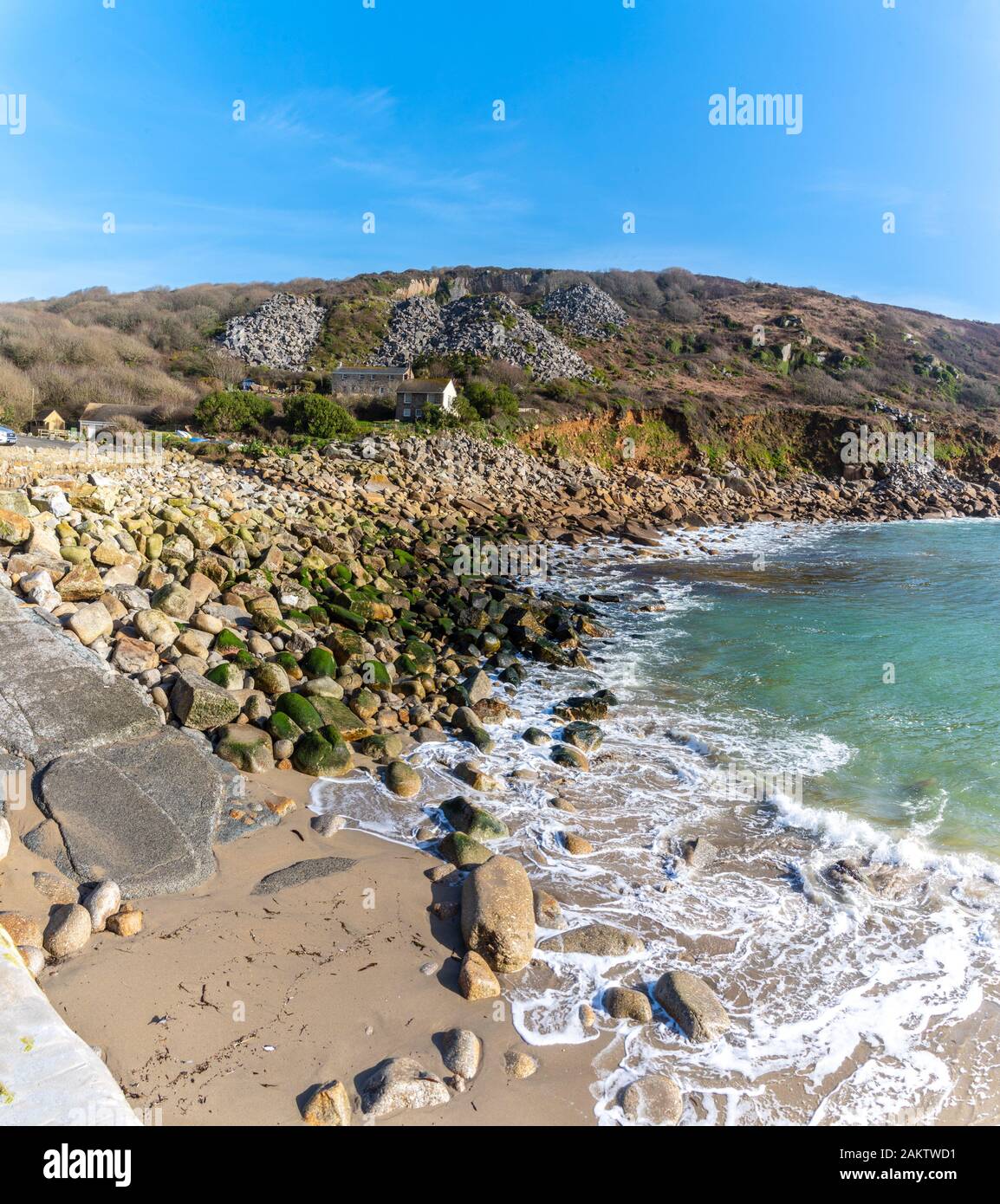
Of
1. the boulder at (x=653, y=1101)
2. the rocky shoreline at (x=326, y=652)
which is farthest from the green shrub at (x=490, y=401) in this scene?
the boulder at (x=653, y=1101)

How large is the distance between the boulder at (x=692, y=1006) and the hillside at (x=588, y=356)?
30.9 meters

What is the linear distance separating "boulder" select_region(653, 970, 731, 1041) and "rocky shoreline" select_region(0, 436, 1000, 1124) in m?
0.02

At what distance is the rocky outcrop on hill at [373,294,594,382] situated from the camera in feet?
162

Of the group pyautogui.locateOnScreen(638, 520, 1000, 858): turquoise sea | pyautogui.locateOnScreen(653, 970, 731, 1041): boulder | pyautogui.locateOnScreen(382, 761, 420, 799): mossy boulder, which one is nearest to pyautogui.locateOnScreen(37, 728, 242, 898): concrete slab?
pyautogui.locateOnScreen(382, 761, 420, 799): mossy boulder

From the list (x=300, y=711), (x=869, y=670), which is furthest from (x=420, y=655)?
(x=869, y=670)

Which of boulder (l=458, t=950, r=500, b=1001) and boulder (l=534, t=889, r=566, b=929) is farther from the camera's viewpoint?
boulder (l=534, t=889, r=566, b=929)

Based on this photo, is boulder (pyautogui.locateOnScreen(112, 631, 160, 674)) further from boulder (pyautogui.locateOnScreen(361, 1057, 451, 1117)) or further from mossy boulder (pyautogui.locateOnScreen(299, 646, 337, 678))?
boulder (pyautogui.locateOnScreen(361, 1057, 451, 1117))

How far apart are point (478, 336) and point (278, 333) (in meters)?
18.3

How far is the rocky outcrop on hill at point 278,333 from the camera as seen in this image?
54.5 m

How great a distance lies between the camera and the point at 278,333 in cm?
5841

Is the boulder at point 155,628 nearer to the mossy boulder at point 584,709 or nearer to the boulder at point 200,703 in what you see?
the boulder at point 200,703

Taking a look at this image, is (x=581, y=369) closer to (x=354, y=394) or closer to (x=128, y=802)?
(x=354, y=394)

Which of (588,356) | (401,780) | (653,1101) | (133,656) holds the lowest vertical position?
(653,1101)

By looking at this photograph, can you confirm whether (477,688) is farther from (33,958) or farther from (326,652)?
(33,958)
